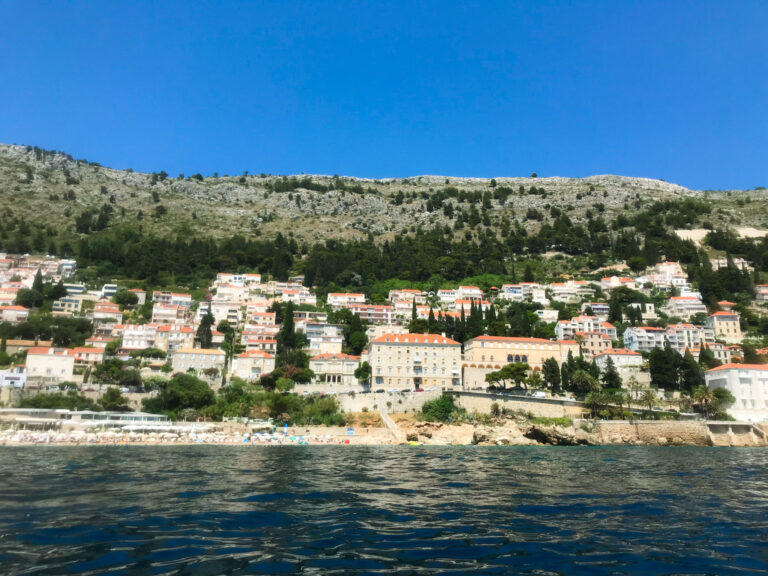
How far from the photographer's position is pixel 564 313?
9500 centimetres

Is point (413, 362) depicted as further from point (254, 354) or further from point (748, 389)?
point (748, 389)

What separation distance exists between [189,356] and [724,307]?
Result: 3542 inches

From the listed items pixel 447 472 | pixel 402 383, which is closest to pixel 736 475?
pixel 447 472

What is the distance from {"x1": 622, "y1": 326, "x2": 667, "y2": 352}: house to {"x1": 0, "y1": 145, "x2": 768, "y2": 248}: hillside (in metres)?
81.0

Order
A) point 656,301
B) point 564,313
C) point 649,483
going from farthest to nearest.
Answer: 1. point 656,301
2. point 564,313
3. point 649,483

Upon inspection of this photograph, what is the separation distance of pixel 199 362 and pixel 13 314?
3486cm

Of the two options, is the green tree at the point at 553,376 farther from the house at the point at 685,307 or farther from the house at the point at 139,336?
the house at the point at 139,336

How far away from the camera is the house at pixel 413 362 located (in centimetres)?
6956

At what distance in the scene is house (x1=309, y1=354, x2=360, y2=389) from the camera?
7262 centimetres

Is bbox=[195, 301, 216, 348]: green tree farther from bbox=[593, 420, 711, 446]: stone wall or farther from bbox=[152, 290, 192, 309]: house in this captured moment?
bbox=[593, 420, 711, 446]: stone wall

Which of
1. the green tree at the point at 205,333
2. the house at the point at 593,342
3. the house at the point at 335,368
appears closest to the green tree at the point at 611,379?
the house at the point at 593,342

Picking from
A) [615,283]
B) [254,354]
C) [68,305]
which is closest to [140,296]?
[68,305]

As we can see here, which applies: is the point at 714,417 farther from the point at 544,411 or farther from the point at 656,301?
the point at 656,301

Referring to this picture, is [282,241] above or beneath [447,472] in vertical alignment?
above
